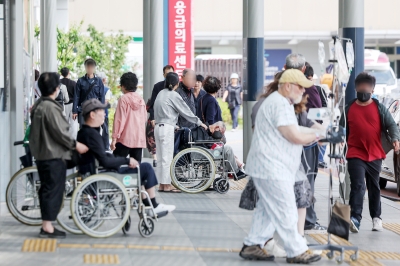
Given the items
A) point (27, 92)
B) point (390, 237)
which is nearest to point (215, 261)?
point (390, 237)

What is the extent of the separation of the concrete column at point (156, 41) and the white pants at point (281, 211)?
420 inches

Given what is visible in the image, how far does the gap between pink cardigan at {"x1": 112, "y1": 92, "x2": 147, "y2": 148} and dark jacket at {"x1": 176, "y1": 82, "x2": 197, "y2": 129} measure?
1886mm

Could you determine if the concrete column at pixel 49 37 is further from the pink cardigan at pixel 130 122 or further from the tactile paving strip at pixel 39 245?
the tactile paving strip at pixel 39 245

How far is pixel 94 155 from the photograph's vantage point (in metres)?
9.17

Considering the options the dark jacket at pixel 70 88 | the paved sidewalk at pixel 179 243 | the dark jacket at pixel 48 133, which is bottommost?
the paved sidewalk at pixel 179 243

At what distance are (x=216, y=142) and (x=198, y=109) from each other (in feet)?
2.41

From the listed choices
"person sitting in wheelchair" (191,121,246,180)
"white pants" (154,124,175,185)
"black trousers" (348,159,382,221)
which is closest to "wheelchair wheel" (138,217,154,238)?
"black trousers" (348,159,382,221)

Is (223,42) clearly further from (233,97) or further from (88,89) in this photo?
(88,89)

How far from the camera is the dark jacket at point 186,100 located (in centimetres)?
1345

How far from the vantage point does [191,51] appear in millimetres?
20547

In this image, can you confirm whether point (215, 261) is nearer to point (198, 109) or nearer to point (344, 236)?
point (344, 236)

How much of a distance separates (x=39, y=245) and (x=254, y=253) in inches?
79.1

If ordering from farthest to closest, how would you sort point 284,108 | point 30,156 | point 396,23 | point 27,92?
point 396,23
point 27,92
point 30,156
point 284,108

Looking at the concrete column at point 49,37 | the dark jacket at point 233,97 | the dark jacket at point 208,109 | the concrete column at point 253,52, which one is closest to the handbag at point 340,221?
the dark jacket at point 208,109
